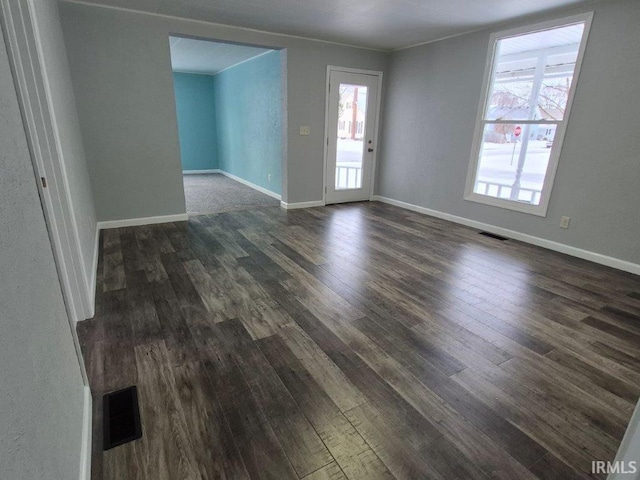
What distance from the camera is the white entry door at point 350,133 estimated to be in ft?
17.7

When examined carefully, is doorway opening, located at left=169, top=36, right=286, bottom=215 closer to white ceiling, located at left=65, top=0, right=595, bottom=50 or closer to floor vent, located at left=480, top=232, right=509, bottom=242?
white ceiling, located at left=65, top=0, right=595, bottom=50

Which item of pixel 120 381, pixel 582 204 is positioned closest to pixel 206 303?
pixel 120 381

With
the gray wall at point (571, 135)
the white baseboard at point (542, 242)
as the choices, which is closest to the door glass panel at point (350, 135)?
the gray wall at point (571, 135)

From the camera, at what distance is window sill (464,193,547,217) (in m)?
3.94

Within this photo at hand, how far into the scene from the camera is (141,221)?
4.33 metres

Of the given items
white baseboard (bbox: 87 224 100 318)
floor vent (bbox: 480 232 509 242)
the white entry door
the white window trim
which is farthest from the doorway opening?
floor vent (bbox: 480 232 509 242)

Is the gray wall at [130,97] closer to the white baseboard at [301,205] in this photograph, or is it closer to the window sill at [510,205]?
the white baseboard at [301,205]

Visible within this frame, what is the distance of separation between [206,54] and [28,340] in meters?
6.52

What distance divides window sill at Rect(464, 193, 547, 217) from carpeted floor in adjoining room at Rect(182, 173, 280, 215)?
10.2ft

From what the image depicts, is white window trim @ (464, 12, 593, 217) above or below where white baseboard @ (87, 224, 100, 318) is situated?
above

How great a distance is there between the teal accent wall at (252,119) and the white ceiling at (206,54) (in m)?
0.20

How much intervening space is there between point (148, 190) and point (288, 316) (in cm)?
301

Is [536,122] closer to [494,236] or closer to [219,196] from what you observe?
[494,236]

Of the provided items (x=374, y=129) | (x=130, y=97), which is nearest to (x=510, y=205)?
(x=374, y=129)
